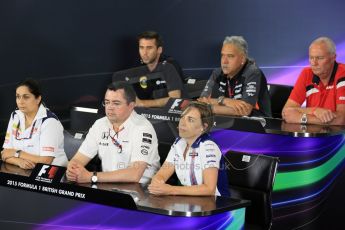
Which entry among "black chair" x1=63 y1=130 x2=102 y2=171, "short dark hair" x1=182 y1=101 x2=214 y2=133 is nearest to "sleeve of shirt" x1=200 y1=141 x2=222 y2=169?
"short dark hair" x1=182 y1=101 x2=214 y2=133

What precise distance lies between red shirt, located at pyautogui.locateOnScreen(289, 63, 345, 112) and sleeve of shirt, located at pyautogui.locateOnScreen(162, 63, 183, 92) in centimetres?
115

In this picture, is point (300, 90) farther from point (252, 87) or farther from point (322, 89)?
point (252, 87)

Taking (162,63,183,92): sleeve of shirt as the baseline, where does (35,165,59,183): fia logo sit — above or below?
below

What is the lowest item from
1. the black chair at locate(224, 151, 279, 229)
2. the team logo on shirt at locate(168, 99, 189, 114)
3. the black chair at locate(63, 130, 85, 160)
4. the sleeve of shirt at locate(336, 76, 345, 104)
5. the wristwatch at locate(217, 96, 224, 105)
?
the black chair at locate(224, 151, 279, 229)

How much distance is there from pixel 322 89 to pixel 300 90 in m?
0.21

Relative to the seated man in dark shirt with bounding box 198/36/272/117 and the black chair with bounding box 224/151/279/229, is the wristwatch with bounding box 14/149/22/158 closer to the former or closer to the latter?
the black chair with bounding box 224/151/279/229

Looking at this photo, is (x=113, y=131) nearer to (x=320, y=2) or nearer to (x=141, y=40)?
(x=141, y=40)

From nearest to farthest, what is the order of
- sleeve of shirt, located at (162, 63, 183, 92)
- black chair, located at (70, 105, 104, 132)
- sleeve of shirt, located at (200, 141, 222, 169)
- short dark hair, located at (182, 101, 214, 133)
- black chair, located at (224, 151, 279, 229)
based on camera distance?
sleeve of shirt, located at (200, 141, 222, 169), short dark hair, located at (182, 101, 214, 133), black chair, located at (224, 151, 279, 229), black chair, located at (70, 105, 104, 132), sleeve of shirt, located at (162, 63, 183, 92)

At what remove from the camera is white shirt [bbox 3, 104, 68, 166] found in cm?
491

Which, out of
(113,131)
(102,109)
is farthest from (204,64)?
(113,131)

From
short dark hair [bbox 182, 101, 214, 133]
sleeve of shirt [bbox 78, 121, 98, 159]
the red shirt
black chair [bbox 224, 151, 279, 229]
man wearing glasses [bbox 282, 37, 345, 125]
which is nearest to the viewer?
short dark hair [bbox 182, 101, 214, 133]

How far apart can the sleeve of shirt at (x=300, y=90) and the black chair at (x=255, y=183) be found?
1572 millimetres

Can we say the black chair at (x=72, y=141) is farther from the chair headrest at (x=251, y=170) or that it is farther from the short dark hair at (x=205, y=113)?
the short dark hair at (x=205, y=113)

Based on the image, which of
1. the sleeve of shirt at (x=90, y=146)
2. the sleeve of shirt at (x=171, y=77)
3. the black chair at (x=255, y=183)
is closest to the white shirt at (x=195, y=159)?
the black chair at (x=255, y=183)
